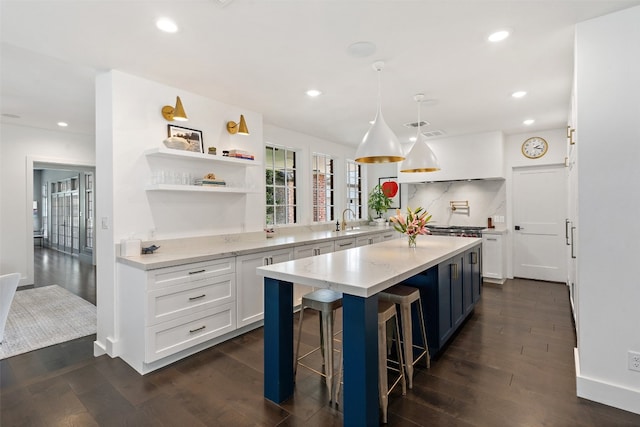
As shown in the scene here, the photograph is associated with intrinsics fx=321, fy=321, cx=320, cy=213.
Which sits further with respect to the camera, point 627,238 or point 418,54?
point 418,54

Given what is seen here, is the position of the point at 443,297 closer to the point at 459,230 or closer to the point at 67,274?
the point at 459,230

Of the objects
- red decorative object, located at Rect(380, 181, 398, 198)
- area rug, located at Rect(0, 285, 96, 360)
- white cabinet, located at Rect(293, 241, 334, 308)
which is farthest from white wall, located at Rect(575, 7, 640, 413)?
red decorative object, located at Rect(380, 181, 398, 198)

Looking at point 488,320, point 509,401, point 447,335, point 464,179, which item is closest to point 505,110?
point 464,179

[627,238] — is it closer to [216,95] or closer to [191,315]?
[191,315]

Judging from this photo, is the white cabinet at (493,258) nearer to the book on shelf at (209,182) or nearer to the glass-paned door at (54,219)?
the book on shelf at (209,182)

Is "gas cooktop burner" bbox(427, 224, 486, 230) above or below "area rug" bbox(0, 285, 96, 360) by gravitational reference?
above

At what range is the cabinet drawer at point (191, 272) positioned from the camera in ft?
8.37

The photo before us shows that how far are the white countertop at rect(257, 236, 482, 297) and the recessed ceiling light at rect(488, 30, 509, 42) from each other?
1702 mm

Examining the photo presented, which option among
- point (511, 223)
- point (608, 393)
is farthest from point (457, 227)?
point (608, 393)

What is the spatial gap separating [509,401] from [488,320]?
1.60m

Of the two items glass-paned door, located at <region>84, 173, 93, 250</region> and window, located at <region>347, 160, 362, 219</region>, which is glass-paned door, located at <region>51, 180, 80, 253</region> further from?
window, located at <region>347, 160, 362, 219</region>

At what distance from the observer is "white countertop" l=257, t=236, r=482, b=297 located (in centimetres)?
177

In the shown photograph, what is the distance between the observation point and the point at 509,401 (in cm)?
210

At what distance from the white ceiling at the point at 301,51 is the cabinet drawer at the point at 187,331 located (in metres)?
2.19
